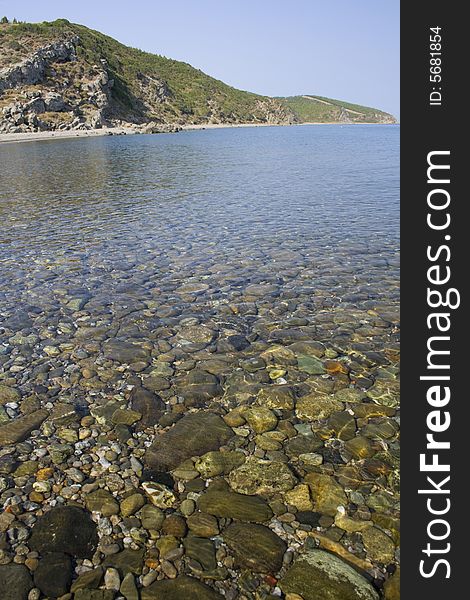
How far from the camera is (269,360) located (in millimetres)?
8242

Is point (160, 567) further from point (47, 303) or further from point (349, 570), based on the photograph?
point (47, 303)

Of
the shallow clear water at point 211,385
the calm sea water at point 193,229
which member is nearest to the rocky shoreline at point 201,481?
the shallow clear water at point 211,385

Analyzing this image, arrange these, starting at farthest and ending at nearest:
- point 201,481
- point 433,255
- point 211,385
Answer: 1. point 211,385
2. point 201,481
3. point 433,255

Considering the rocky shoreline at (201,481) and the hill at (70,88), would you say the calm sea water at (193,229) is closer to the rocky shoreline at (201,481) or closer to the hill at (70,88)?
the rocky shoreline at (201,481)

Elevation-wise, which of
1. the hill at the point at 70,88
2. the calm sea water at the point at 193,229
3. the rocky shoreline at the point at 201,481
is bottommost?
the rocky shoreline at the point at 201,481

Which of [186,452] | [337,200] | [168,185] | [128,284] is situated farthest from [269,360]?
[168,185]

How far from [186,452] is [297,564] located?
81.9 inches

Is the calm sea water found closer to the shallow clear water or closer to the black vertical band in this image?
the shallow clear water

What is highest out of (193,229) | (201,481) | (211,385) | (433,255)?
(433,255)

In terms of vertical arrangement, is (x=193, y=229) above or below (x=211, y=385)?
above

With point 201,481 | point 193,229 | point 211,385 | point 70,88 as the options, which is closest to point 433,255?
point 201,481

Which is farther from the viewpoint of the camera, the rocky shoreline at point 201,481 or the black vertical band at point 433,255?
the rocky shoreline at point 201,481

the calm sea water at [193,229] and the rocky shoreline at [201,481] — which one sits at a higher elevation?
the calm sea water at [193,229]

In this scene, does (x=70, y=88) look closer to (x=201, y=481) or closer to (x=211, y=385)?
(x=211, y=385)
